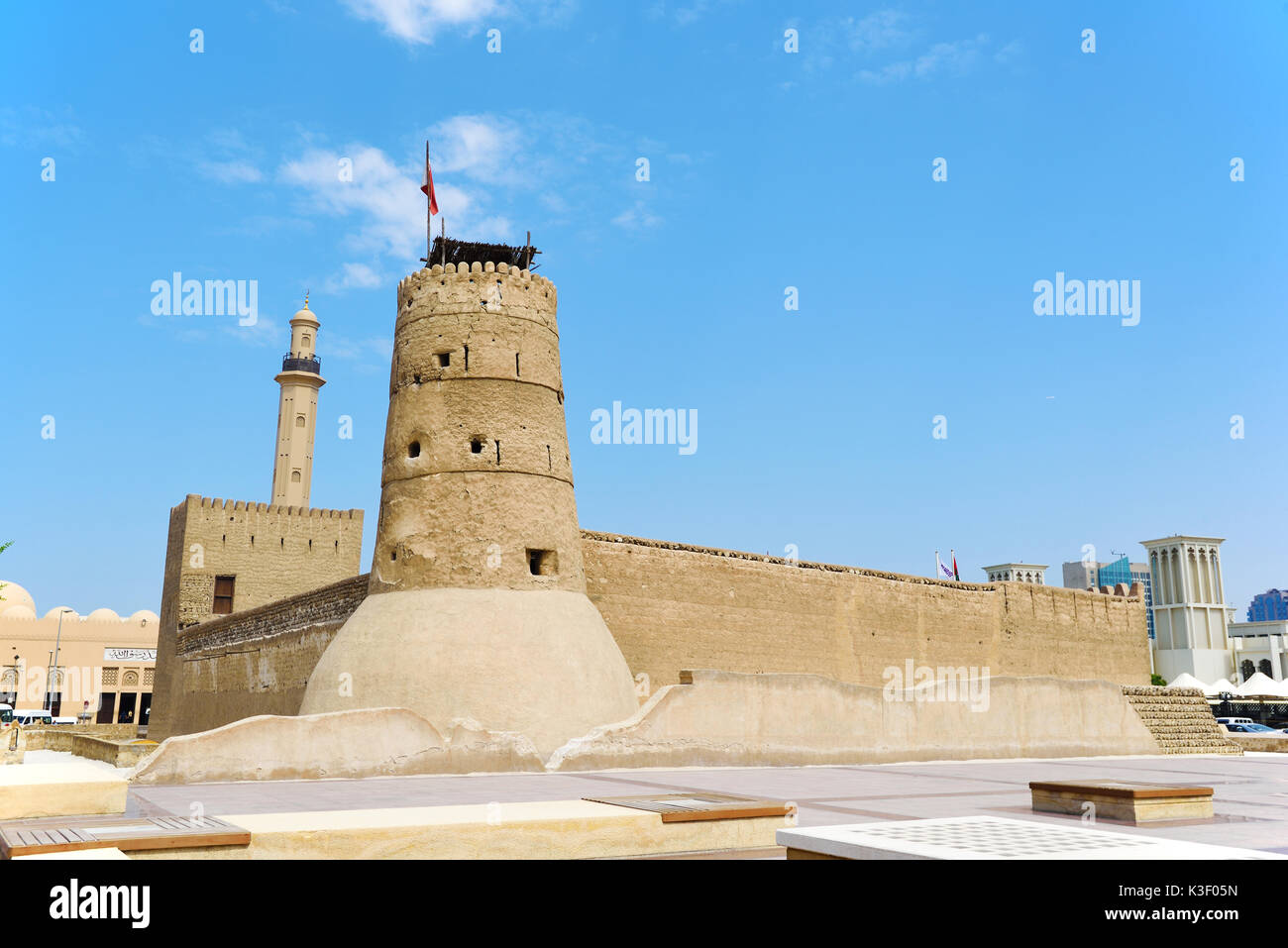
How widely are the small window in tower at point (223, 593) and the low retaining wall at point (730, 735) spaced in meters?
19.0

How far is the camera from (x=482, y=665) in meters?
15.2

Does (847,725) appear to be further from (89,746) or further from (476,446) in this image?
(89,746)

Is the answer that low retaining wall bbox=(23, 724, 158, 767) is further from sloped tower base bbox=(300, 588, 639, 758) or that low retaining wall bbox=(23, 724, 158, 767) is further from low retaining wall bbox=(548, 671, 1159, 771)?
low retaining wall bbox=(548, 671, 1159, 771)

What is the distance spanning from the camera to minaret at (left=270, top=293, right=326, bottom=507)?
38.2 m

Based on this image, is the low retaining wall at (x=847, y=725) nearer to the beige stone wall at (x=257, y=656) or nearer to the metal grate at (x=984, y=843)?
the beige stone wall at (x=257, y=656)

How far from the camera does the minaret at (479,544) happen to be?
15.3 m

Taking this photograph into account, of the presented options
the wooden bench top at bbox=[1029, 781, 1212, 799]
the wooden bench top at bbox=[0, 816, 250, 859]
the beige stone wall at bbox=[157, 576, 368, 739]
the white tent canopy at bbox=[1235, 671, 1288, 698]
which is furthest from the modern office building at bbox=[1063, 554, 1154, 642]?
the wooden bench top at bbox=[0, 816, 250, 859]

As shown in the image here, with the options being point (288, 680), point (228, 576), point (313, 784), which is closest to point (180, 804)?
point (313, 784)

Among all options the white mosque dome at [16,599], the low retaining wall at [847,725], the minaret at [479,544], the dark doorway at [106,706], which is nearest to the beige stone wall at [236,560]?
the minaret at [479,544]

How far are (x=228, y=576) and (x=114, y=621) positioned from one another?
28.9 m

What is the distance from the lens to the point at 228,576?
101ft

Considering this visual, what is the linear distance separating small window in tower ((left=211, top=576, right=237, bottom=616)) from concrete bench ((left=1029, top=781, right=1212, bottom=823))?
2667 centimetres

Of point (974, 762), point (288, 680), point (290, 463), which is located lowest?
point (974, 762)
